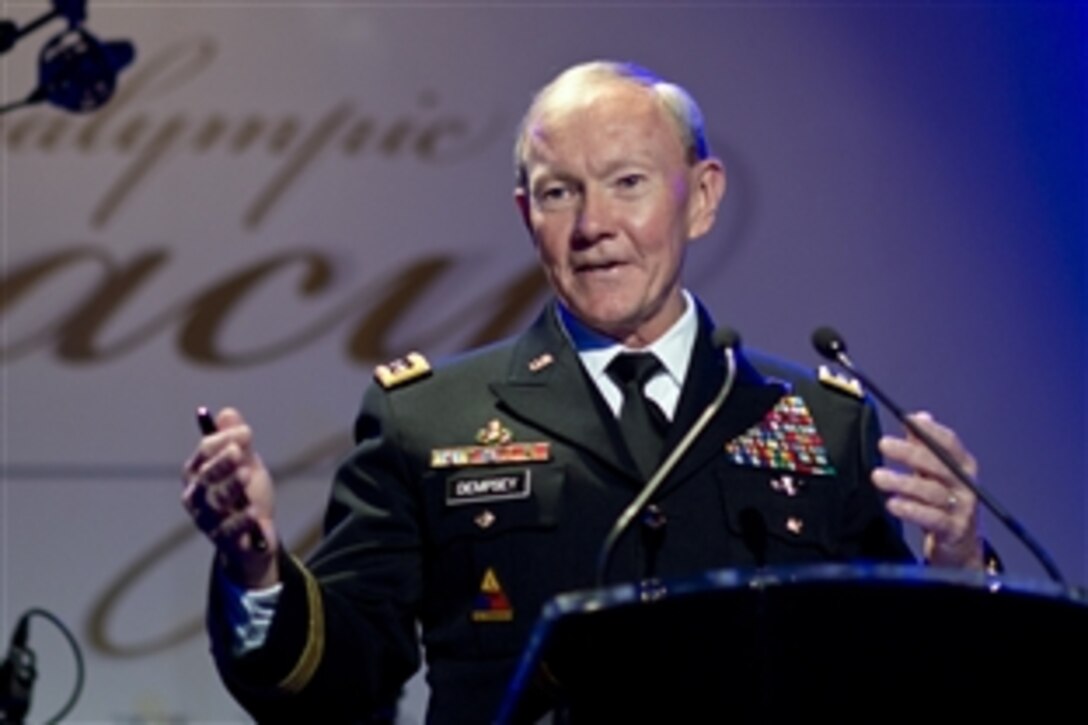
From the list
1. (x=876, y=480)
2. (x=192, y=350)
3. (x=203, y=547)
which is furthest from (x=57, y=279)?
(x=876, y=480)

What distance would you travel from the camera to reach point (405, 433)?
7.63ft

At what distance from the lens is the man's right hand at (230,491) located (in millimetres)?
1790

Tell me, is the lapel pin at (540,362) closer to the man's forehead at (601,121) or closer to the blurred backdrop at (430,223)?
the man's forehead at (601,121)

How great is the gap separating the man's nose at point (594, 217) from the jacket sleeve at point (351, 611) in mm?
338

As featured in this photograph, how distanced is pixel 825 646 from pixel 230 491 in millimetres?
630

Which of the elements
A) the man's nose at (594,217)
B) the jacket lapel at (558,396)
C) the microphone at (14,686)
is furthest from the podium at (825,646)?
the microphone at (14,686)

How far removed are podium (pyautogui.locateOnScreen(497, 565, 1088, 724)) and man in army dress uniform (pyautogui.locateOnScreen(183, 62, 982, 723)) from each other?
52cm

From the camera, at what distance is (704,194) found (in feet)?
8.08

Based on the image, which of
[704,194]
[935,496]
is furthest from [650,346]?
[935,496]

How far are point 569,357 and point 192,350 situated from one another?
1.73 meters

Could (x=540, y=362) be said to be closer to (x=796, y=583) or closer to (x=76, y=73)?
(x=796, y=583)

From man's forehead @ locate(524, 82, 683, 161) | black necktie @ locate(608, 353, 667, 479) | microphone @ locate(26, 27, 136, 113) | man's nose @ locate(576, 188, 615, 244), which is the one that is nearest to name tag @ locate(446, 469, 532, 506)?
black necktie @ locate(608, 353, 667, 479)

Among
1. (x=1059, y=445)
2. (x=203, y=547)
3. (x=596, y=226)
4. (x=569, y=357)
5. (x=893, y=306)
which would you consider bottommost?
(x=203, y=547)

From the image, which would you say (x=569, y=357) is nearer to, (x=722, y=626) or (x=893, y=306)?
(x=722, y=626)
